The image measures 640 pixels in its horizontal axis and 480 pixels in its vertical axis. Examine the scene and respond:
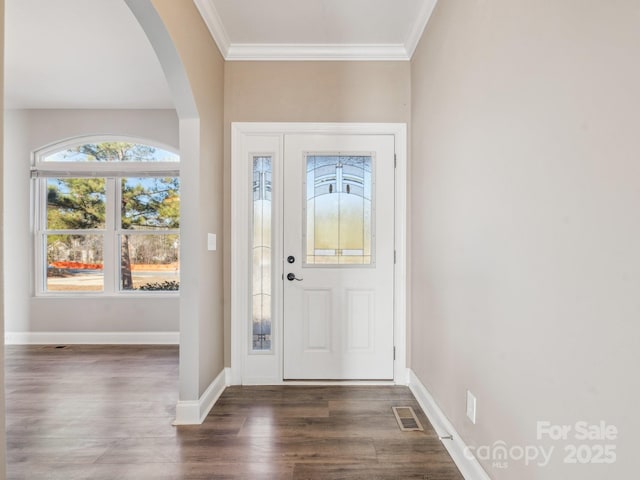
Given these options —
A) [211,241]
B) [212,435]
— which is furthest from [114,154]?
[212,435]

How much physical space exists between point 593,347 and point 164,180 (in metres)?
4.34

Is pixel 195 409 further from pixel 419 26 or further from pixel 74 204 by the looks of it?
pixel 74 204

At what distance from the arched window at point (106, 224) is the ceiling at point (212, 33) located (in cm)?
94

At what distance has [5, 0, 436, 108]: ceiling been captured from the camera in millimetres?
2389

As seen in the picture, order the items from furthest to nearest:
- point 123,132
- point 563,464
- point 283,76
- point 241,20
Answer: point 123,132 → point 283,76 → point 241,20 → point 563,464

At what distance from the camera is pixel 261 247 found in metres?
2.93

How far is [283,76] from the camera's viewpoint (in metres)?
2.89

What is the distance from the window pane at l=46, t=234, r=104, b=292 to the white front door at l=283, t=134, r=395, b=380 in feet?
9.15

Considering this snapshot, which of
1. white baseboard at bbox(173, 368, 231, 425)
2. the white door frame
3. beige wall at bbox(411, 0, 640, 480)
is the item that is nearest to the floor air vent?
beige wall at bbox(411, 0, 640, 480)

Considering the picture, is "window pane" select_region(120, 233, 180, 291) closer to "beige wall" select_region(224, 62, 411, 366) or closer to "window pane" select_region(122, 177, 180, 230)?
"window pane" select_region(122, 177, 180, 230)

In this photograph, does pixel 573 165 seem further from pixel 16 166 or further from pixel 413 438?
pixel 16 166

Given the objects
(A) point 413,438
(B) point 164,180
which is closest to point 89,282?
(B) point 164,180

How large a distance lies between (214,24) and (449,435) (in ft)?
10.1

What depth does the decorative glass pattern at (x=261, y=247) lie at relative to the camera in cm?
292
